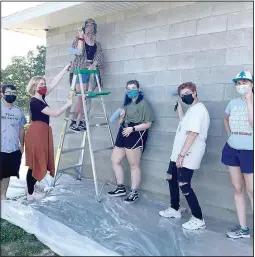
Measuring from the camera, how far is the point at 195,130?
324 cm

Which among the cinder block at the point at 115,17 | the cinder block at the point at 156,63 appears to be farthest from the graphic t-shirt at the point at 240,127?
the cinder block at the point at 115,17

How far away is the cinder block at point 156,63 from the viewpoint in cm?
420

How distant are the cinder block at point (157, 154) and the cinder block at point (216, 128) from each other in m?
0.66

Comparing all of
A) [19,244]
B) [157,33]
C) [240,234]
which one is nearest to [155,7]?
[157,33]

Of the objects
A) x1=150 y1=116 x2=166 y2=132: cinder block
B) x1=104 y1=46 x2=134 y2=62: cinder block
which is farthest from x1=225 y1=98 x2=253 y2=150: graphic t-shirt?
x1=104 y1=46 x2=134 y2=62: cinder block

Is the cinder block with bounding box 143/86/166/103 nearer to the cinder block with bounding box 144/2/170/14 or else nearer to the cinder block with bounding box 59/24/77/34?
the cinder block with bounding box 144/2/170/14

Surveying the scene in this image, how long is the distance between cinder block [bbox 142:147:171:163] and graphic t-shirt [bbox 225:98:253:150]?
47.5 inches

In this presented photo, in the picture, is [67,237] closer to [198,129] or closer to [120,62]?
[198,129]

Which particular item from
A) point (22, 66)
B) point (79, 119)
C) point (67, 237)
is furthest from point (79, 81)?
point (22, 66)

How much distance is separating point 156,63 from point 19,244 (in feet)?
8.82

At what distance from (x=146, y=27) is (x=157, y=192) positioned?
221 centimetres

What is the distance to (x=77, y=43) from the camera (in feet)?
14.8

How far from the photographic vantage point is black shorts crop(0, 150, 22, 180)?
3910 mm

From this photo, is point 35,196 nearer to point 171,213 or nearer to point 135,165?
point 135,165
